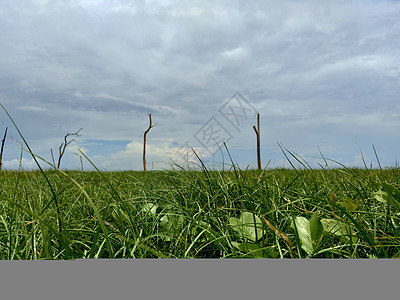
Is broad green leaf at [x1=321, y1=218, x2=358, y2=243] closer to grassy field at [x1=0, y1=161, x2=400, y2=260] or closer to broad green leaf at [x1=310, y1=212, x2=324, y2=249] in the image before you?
grassy field at [x1=0, y1=161, x2=400, y2=260]

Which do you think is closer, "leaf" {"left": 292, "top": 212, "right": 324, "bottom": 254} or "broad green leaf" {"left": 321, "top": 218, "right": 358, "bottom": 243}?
"leaf" {"left": 292, "top": 212, "right": 324, "bottom": 254}

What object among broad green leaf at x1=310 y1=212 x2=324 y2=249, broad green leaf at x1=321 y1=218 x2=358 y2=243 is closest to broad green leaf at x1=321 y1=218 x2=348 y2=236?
broad green leaf at x1=321 y1=218 x2=358 y2=243

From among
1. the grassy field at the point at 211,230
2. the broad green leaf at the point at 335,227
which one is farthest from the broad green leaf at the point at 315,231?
the broad green leaf at the point at 335,227

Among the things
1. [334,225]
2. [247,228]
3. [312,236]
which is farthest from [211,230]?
[334,225]

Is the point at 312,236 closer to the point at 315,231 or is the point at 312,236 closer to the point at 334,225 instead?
the point at 315,231

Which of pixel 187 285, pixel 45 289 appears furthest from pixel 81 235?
pixel 187 285

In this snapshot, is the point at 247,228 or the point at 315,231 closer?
the point at 315,231

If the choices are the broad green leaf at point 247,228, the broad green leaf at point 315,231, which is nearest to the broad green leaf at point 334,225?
the broad green leaf at point 315,231

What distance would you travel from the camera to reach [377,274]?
0.71 m

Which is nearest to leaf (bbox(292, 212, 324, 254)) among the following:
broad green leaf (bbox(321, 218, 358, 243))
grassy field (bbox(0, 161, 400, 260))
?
grassy field (bbox(0, 161, 400, 260))

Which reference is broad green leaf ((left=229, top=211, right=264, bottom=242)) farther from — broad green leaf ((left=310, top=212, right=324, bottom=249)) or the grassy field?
broad green leaf ((left=310, top=212, right=324, bottom=249))

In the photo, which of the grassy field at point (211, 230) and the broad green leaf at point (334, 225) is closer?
the grassy field at point (211, 230)

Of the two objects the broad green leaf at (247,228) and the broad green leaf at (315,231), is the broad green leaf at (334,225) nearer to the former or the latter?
the broad green leaf at (315,231)

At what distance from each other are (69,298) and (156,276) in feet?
0.60
